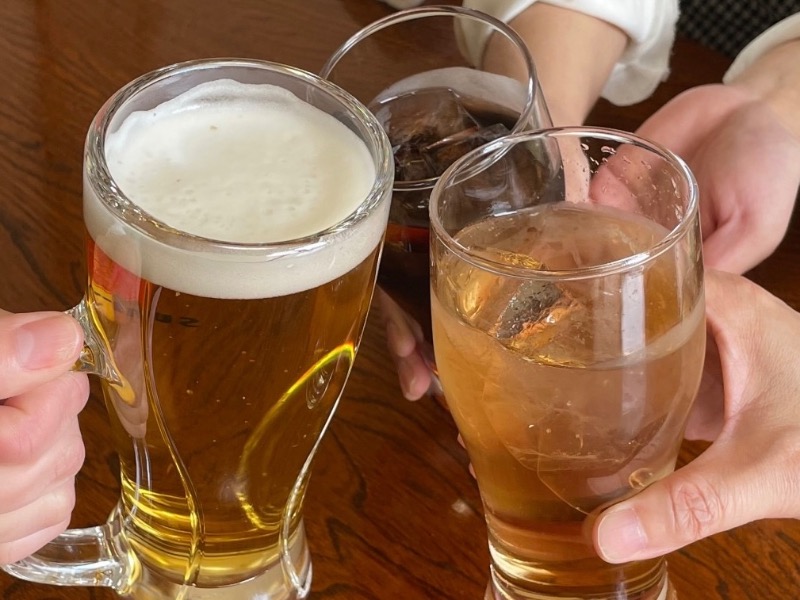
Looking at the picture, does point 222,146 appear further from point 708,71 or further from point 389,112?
point 708,71

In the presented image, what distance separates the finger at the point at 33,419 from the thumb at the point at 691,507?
12.8 inches

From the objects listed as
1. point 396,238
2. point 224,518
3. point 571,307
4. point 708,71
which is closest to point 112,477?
point 224,518

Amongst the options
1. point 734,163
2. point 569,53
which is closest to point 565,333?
point 734,163

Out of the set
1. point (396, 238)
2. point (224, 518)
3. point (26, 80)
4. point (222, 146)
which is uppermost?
point (222, 146)

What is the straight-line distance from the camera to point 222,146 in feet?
1.86

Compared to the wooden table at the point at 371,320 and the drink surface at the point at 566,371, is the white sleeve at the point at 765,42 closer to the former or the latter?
the wooden table at the point at 371,320

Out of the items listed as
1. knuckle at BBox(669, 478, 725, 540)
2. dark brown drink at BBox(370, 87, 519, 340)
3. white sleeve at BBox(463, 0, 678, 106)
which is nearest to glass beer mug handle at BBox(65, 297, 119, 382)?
dark brown drink at BBox(370, 87, 519, 340)

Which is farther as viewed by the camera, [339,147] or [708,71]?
[708,71]

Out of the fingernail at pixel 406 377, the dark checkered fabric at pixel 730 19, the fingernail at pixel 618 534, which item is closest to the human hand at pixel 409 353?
the fingernail at pixel 406 377

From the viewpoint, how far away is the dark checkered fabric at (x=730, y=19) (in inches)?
52.9

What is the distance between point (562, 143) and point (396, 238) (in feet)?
0.46

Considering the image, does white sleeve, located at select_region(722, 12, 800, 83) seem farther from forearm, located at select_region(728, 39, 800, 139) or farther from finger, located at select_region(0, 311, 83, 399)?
finger, located at select_region(0, 311, 83, 399)

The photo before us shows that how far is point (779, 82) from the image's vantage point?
115cm

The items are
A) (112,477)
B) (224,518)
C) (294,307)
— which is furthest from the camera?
(112,477)
